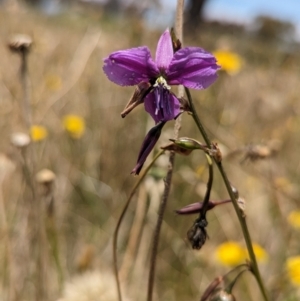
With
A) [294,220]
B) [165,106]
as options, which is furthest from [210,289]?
[294,220]

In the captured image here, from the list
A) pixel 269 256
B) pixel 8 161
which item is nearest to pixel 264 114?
pixel 269 256

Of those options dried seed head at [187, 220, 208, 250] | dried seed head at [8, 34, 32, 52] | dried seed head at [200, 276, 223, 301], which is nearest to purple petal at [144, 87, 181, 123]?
dried seed head at [187, 220, 208, 250]

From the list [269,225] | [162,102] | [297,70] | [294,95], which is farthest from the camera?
[297,70]

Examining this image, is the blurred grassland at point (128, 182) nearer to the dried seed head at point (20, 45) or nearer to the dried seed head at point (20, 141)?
the dried seed head at point (20, 141)

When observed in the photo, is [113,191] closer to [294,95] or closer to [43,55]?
[43,55]

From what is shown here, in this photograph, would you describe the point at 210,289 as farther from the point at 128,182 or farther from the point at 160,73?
the point at 128,182

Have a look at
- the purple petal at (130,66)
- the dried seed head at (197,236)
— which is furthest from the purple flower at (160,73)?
the dried seed head at (197,236)
